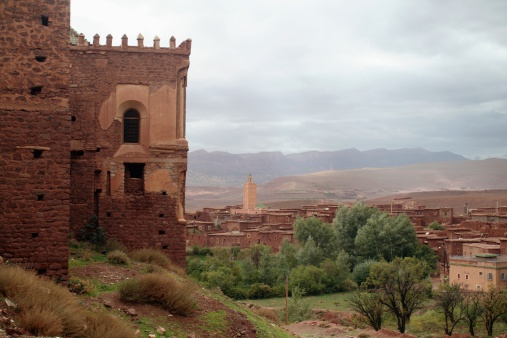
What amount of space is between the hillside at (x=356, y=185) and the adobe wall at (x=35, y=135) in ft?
362

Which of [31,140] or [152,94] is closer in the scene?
[31,140]

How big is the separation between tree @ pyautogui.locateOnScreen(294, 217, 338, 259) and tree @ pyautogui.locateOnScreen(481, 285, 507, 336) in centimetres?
1614

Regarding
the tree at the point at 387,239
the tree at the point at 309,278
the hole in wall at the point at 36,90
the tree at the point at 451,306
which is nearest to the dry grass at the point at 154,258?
the hole in wall at the point at 36,90

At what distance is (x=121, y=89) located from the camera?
16.2 metres

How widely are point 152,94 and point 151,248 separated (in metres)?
3.78

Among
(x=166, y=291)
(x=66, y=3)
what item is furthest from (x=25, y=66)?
(x=166, y=291)

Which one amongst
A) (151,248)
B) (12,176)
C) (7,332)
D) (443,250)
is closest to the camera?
(7,332)

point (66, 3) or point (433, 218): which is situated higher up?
point (66, 3)

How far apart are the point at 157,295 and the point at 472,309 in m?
22.9

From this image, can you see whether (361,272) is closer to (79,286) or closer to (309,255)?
(309,255)

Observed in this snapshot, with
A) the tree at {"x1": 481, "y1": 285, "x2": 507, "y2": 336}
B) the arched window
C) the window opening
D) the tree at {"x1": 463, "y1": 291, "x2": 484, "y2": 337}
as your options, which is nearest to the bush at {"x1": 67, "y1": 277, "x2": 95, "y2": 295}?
the window opening

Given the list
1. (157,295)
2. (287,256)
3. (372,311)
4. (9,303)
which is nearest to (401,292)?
(372,311)

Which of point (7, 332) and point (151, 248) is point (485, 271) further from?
point (7, 332)

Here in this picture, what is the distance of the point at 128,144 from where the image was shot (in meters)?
16.3
